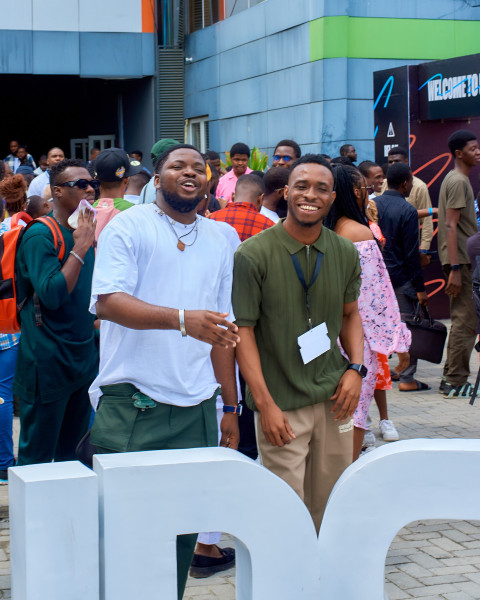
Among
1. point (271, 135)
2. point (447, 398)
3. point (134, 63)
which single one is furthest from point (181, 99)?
point (447, 398)

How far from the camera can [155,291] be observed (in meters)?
3.44

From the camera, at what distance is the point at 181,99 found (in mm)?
23484

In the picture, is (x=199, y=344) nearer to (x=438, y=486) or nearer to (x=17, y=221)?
(x=438, y=486)

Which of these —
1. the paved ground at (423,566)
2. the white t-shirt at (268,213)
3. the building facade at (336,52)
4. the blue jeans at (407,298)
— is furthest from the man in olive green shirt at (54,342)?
the building facade at (336,52)

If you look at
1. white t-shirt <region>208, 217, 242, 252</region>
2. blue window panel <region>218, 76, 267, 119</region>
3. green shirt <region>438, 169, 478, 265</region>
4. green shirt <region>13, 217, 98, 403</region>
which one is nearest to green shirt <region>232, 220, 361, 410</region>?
white t-shirt <region>208, 217, 242, 252</region>

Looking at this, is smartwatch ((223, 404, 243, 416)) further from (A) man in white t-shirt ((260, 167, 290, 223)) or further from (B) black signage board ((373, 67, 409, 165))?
(B) black signage board ((373, 67, 409, 165))

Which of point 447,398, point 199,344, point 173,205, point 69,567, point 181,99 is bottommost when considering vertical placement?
point 447,398

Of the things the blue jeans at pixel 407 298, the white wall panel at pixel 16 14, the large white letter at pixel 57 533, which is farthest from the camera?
the white wall panel at pixel 16 14

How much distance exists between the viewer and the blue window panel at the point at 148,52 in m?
23.0

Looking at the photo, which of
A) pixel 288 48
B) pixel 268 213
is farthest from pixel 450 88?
pixel 288 48

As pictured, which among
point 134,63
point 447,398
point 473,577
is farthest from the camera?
point 134,63

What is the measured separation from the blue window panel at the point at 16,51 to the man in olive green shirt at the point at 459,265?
15829 mm

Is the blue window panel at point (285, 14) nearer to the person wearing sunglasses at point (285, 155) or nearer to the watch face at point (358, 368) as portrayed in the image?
the person wearing sunglasses at point (285, 155)

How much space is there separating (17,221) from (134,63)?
17.7m
